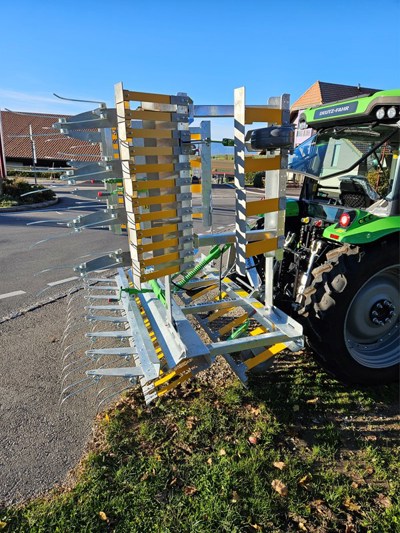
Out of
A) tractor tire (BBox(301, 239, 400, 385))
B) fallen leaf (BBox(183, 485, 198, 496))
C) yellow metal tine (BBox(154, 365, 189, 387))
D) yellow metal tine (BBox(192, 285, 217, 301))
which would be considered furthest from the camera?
yellow metal tine (BBox(192, 285, 217, 301))

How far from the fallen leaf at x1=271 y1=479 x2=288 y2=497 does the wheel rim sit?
113 centimetres

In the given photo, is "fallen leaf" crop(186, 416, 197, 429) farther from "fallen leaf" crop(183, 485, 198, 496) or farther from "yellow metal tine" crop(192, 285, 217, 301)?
"yellow metal tine" crop(192, 285, 217, 301)

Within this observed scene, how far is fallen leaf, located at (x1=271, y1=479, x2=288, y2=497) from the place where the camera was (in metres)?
1.94

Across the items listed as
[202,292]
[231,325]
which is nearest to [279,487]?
[231,325]

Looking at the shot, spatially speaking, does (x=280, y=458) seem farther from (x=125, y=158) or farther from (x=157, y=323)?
(x=125, y=158)

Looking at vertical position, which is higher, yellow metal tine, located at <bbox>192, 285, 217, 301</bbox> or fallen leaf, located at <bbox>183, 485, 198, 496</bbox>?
yellow metal tine, located at <bbox>192, 285, 217, 301</bbox>

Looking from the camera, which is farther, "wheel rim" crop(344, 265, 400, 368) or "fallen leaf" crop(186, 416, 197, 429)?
"wheel rim" crop(344, 265, 400, 368)

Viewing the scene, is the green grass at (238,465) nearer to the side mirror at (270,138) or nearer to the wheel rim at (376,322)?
the wheel rim at (376,322)

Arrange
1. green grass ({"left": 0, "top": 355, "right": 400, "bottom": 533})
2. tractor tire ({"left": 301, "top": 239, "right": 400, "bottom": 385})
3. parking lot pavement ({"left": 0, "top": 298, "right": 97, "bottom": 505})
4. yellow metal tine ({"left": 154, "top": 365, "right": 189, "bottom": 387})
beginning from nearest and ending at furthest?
green grass ({"left": 0, "top": 355, "right": 400, "bottom": 533}) → parking lot pavement ({"left": 0, "top": 298, "right": 97, "bottom": 505}) → yellow metal tine ({"left": 154, "top": 365, "right": 189, "bottom": 387}) → tractor tire ({"left": 301, "top": 239, "right": 400, "bottom": 385})

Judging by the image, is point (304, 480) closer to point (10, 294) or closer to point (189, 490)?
point (189, 490)

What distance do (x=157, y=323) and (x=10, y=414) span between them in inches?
47.3

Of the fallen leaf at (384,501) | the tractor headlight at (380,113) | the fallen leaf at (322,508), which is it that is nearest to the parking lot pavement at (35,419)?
the fallen leaf at (322,508)

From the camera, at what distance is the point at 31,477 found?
2.05 metres

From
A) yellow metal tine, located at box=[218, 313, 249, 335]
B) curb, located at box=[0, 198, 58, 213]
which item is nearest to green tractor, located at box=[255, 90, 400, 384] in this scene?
yellow metal tine, located at box=[218, 313, 249, 335]
